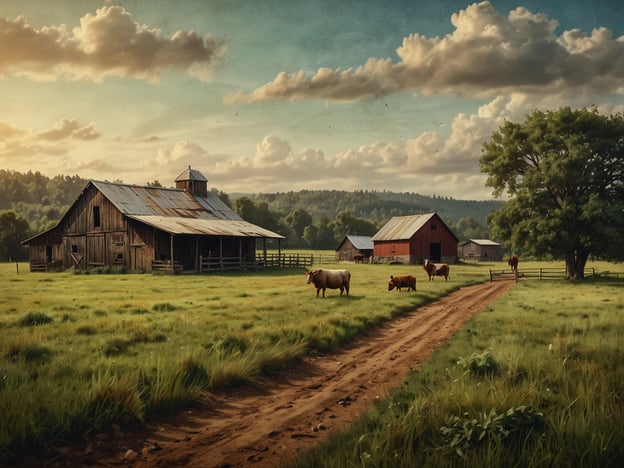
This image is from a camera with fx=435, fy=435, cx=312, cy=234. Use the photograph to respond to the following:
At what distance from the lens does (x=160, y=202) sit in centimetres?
4806

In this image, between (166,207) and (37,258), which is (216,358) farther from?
(37,258)

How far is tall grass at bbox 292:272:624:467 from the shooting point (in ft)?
14.6

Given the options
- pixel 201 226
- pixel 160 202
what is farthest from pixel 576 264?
pixel 160 202

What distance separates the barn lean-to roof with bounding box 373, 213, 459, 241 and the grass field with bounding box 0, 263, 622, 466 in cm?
4318

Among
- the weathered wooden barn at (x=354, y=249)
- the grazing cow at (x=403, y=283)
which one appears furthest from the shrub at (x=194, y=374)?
the weathered wooden barn at (x=354, y=249)

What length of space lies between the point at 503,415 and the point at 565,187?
34.0 m

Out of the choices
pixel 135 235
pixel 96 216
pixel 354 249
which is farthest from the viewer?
pixel 354 249

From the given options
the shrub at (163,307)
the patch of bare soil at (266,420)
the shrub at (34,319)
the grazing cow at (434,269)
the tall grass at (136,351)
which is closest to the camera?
the patch of bare soil at (266,420)

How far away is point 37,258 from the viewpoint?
4672 cm

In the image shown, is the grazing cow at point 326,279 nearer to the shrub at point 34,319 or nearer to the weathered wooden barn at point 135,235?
the shrub at point 34,319

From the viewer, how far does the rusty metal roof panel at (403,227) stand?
62750 mm

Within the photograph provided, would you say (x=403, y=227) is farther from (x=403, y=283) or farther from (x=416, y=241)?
(x=403, y=283)

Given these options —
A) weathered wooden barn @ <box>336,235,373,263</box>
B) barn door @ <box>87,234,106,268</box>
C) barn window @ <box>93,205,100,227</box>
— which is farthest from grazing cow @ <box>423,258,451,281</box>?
weathered wooden barn @ <box>336,235,373,263</box>

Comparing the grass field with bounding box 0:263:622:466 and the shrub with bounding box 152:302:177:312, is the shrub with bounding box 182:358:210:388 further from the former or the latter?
the shrub with bounding box 152:302:177:312
